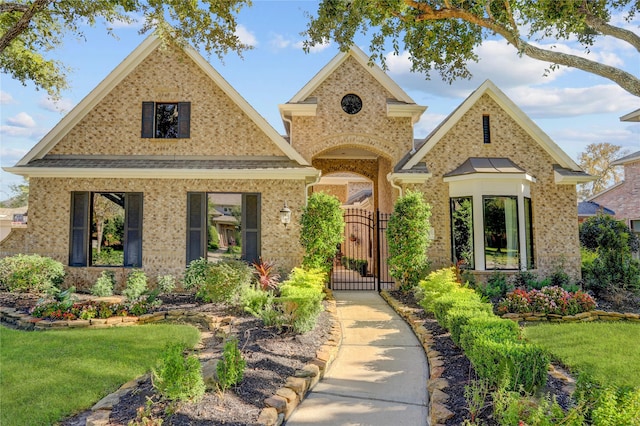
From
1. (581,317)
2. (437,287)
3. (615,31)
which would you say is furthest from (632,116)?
(437,287)

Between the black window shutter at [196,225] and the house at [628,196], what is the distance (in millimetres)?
20878

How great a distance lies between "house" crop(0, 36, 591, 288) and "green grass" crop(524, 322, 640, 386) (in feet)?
14.1

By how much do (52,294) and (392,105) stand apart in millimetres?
11998

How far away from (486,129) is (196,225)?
10.5m

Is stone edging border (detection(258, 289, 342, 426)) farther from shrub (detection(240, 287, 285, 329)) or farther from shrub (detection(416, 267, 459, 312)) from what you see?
shrub (detection(416, 267, 459, 312))

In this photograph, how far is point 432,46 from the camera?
405 inches

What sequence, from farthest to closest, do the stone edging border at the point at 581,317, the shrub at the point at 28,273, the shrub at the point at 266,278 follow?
the shrub at the point at 28,273 < the shrub at the point at 266,278 < the stone edging border at the point at 581,317

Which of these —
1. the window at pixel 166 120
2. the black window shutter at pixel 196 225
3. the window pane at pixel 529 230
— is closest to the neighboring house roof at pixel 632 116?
the window pane at pixel 529 230

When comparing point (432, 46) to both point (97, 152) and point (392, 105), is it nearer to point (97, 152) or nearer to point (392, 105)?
point (392, 105)

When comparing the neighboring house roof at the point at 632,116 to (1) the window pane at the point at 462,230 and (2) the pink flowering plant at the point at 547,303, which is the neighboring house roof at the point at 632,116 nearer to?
(1) the window pane at the point at 462,230

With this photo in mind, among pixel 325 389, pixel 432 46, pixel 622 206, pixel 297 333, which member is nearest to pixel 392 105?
pixel 432 46

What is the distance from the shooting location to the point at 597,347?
269 inches

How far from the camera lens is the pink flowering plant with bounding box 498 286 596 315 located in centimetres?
909

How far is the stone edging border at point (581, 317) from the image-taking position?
8906 mm
